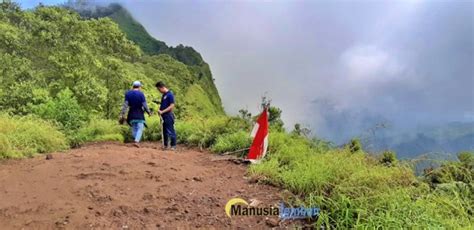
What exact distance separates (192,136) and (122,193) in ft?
19.8

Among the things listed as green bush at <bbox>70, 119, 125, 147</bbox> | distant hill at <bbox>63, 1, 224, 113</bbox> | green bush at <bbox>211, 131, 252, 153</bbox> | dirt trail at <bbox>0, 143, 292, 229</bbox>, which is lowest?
dirt trail at <bbox>0, 143, 292, 229</bbox>

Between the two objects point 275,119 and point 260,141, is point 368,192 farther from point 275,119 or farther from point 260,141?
point 275,119

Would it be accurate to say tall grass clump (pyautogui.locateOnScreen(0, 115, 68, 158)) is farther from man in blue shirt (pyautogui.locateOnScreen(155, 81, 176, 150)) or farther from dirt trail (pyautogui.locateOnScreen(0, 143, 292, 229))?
man in blue shirt (pyautogui.locateOnScreen(155, 81, 176, 150))

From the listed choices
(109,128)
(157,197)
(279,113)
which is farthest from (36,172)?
(279,113)

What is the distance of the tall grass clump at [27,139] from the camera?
8227 millimetres

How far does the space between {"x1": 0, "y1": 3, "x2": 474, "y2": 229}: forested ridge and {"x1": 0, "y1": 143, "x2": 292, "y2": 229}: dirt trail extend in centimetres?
65

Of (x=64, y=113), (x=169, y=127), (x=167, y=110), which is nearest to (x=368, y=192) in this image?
(x=167, y=110)

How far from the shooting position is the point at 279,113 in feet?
43.7

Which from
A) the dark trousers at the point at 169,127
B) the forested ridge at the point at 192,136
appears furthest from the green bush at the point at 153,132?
the dark trousers at the point at 169,127

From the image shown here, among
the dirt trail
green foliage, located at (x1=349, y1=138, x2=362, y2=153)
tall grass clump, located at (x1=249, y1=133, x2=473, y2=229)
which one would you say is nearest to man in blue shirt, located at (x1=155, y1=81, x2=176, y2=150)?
the dirt trail

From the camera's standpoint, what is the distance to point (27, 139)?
916cm

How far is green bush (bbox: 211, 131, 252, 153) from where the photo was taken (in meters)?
9.19

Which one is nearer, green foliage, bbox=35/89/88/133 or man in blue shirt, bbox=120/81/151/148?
man in blue shirt, bbox=120/81/151/148

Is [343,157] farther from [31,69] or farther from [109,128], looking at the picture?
[31,69]
